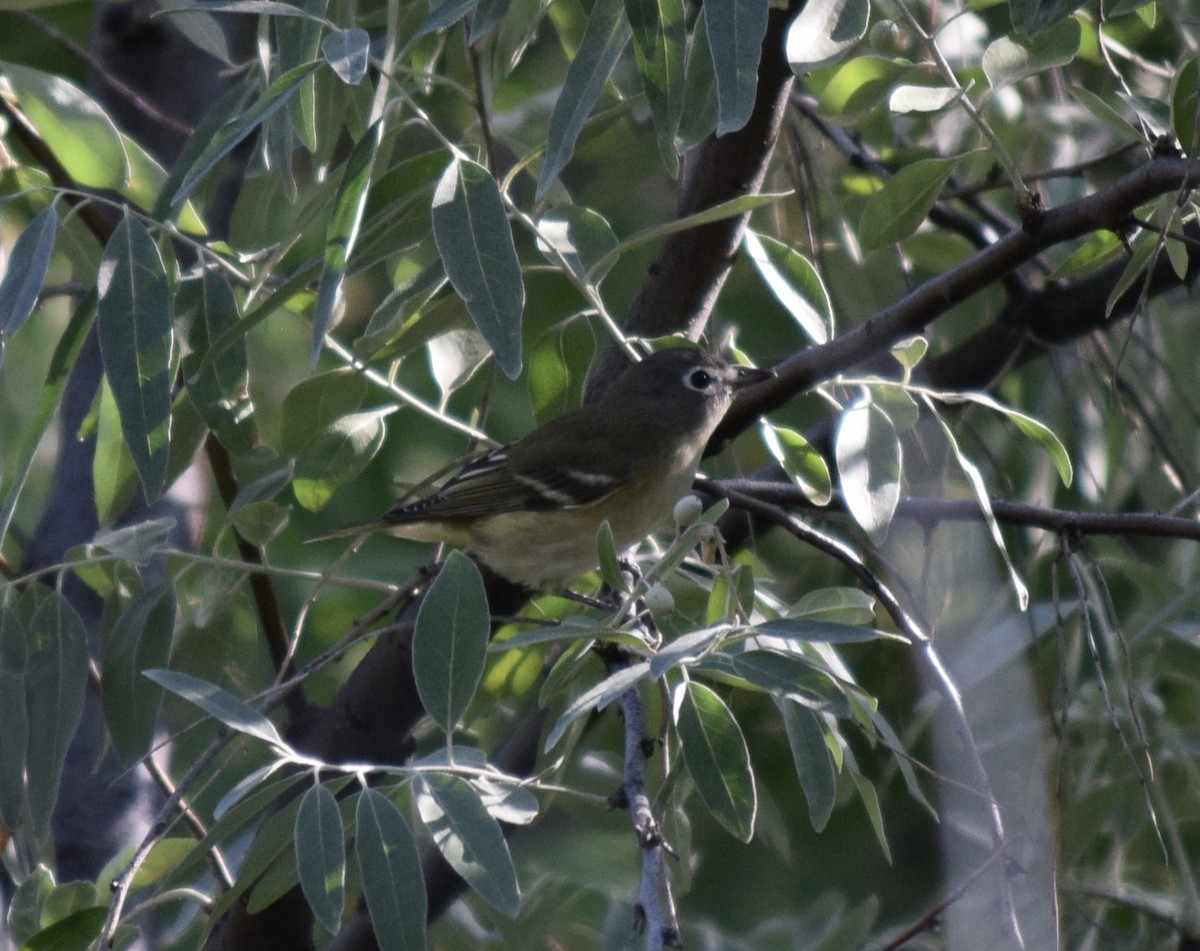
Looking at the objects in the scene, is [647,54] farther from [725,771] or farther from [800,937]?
[800,937]

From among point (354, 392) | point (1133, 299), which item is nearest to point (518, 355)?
point (354, 392)

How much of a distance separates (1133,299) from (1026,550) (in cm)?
72

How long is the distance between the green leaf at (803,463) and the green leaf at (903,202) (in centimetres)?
30

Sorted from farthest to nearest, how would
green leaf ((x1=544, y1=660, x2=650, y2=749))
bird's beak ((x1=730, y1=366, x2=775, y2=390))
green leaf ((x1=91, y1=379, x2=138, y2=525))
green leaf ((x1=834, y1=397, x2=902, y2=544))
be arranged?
bird's beak ((x1=730, y1=366, x2=775, y2=390)) < green leaf ((x1=91, y1=379, x2=138, y2=525)) < green leaf ((x1=834, y1=397, x2=902, y2=544)) < green leaf ((x1=544, y1=660, x2=650, y2=749))

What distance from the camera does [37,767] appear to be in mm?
1886

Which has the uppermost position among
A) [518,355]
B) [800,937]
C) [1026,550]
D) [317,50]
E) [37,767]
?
[317,50]

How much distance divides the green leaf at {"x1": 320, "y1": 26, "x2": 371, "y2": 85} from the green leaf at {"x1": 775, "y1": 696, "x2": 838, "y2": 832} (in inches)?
32.2

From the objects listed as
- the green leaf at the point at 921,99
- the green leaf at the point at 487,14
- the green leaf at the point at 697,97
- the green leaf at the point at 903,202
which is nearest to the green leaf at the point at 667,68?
the green leaf at the point at 697,97

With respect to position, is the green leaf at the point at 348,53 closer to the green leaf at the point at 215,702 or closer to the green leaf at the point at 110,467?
the green leaf at the point at 215,702

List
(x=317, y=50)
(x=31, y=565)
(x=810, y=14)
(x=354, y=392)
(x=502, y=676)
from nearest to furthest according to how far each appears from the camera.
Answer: (x=810, y=14) → (x=317, y=50) → (x=354, y=392) → (x=502, y=676) → (x=31, y=565)

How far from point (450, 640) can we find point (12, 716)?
2.36 feet

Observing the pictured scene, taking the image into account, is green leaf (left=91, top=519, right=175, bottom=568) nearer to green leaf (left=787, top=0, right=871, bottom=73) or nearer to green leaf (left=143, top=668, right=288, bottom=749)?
green leaf (left=143, top=668, right=288, bottom=749)

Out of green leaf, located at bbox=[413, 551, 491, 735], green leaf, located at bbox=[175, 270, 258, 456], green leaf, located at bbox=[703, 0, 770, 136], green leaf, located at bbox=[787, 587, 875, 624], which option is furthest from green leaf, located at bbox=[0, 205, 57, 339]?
green leaf, located at bbox=[787, 587, 875, 624]

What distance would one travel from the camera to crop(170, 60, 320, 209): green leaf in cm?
144
